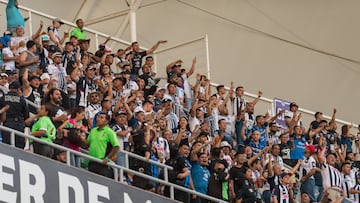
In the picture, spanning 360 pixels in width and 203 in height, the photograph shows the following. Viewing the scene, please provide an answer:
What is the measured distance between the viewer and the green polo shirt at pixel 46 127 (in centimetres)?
1841

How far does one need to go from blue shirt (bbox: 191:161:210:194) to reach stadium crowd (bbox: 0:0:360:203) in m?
0.01

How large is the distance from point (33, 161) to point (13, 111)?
2.46ft

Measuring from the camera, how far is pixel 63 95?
20.8 meters

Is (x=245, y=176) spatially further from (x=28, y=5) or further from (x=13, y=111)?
(x=28, y=5)

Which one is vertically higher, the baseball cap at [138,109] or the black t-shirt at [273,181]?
the baseball cap at [138,109]

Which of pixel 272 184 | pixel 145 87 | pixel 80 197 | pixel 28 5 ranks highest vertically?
pixel 28 5

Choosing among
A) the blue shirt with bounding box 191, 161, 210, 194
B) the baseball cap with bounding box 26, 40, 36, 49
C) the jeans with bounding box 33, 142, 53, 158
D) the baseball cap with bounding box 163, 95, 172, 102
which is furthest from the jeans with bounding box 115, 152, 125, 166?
the baseball cap with bounding box 163, 95, 172, 102

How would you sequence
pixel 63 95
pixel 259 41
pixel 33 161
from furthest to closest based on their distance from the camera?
1. pixel 259 41
2. pixel 63 95
3. pixel 33 161

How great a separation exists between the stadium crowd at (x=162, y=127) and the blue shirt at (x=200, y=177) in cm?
1

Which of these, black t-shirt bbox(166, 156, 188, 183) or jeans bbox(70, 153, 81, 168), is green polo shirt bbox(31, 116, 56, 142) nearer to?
jeans bbox(70, 153, 81, 168)

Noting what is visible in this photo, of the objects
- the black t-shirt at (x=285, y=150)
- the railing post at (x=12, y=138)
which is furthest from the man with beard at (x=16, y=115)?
the black t-shirt at (x=285, y=150)

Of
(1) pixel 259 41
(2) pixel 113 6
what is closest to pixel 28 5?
(2) pixel 113 6

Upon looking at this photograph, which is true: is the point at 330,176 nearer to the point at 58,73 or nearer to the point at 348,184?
the point at 348,184

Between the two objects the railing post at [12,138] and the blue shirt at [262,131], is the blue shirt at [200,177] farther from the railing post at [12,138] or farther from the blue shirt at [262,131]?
the blue shirt at [262,131]
